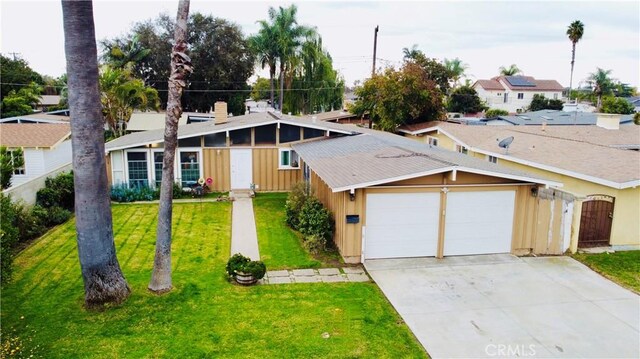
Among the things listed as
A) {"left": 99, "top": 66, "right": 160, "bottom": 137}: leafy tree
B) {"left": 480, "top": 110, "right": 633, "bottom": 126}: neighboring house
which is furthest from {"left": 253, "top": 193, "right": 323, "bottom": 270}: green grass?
{"left": 480, "top": 110, "right": 633, "bottom": 126}: neighboring house

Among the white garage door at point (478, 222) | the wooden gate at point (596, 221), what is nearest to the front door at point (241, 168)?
the white garage door at point (478, 222)

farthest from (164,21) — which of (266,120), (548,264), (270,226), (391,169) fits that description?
(548,264)

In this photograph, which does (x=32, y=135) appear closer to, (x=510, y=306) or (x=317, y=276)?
(x=317, y=276)

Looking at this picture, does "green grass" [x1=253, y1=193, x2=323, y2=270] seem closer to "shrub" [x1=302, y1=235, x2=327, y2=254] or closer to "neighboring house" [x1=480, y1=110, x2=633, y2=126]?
"shrub" [x1=302, y1=235, x2=327, y2=254]

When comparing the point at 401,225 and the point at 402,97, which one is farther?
the point at 402,97

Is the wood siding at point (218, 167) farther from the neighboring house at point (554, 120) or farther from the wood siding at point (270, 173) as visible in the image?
the neighboring house at point (554, 120)

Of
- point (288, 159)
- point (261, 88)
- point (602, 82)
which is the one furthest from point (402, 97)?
point (602, 82)

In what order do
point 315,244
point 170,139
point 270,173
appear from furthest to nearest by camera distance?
1. point 270,173
2. point 315,244
3. point 170,139
